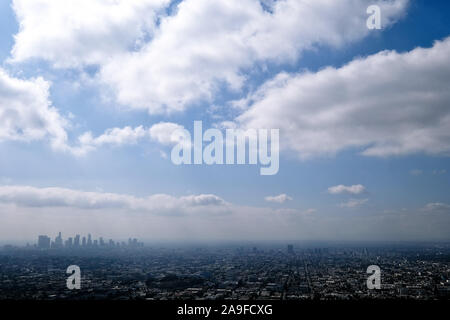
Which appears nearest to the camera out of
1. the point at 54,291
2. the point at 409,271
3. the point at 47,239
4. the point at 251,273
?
the point at 54,291

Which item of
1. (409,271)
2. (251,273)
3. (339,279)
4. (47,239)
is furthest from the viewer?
(47,239)

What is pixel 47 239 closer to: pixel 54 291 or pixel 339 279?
pixel 54 291
